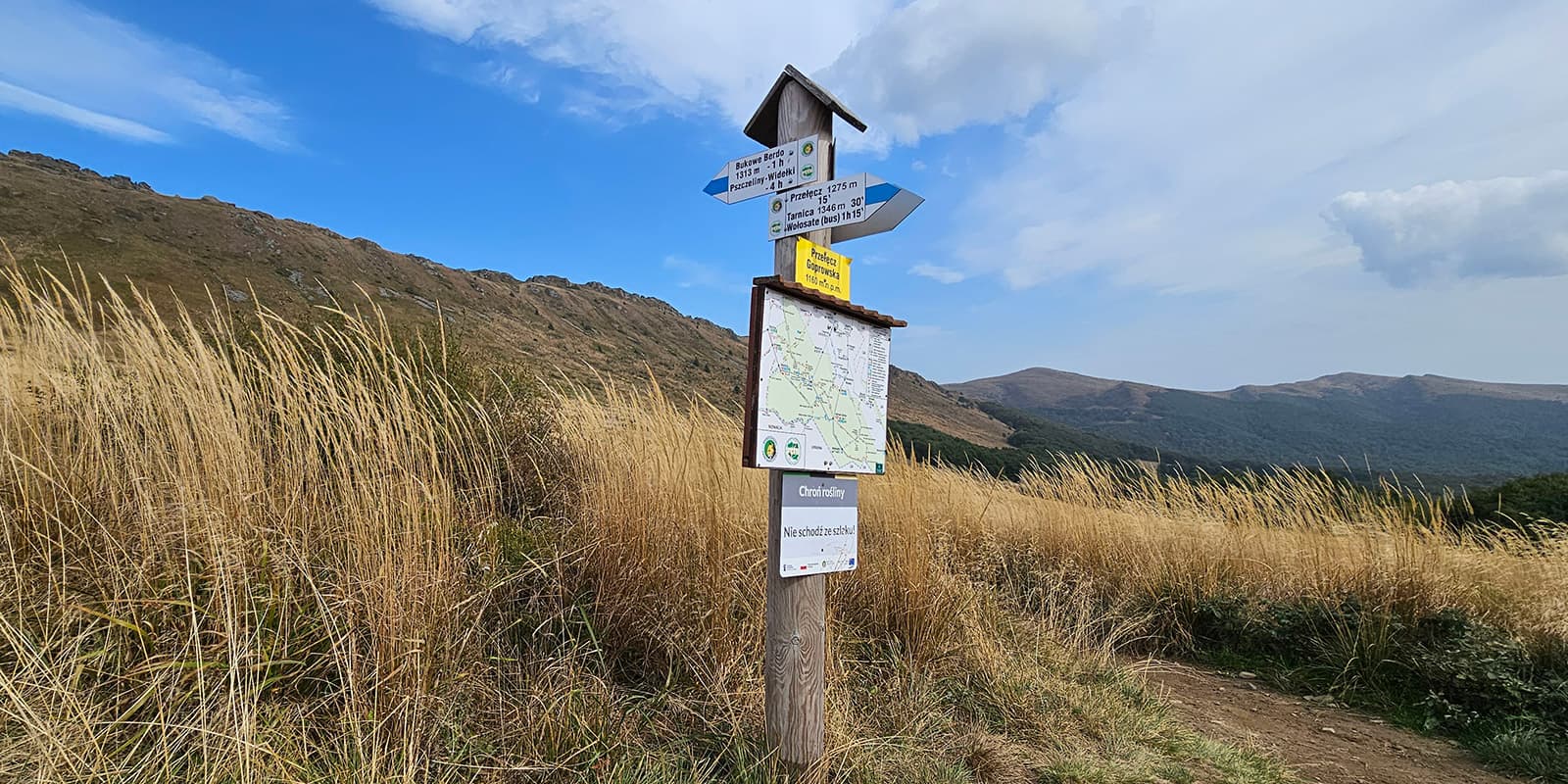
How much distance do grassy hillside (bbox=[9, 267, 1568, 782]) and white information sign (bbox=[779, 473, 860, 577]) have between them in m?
0.67

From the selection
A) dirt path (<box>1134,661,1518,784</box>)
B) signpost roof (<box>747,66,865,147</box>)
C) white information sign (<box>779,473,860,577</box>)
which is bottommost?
dirt path (<box>1134,661,1518,784</box>)

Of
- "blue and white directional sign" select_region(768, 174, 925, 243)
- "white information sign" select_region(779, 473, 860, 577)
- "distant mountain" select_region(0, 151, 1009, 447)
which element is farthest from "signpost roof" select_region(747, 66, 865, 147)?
"distant mountain" select_region(0, 151, 1009, 447)

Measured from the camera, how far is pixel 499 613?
281 cm

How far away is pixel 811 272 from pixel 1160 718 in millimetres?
2833

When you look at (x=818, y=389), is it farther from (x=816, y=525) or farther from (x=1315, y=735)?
(x=1315, y=735)

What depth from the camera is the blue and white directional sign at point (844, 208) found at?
101 inches

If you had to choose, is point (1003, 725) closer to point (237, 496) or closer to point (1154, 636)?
point (1154, 636)

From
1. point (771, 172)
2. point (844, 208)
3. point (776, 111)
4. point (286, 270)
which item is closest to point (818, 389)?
point (844, 208)

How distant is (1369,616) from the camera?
186 inches

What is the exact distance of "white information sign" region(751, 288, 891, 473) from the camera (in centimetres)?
235

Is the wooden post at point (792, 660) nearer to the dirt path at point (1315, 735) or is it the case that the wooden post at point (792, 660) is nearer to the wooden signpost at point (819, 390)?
the wooden signpost at point (819, 390)

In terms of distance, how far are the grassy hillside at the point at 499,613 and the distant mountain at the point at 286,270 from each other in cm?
383

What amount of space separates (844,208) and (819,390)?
2.20ft

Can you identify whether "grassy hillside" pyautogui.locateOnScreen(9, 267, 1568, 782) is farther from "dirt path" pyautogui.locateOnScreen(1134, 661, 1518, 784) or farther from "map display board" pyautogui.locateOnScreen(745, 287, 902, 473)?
"map display board" pyautogui.locateOnScreen(745, 287, 902, 473)
